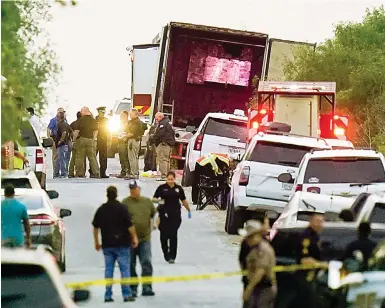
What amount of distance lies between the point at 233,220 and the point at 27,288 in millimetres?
13711

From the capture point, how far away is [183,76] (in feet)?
115

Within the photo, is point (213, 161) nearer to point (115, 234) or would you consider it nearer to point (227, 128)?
point (227, 128)

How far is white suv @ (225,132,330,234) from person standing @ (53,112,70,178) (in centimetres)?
968

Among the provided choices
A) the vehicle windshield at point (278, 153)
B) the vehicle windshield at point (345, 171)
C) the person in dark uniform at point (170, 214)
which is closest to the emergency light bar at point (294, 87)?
the vehicle windshield at point (278, 153)

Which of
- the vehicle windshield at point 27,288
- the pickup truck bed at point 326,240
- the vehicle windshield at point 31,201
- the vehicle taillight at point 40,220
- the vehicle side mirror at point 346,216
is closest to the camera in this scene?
the vehicle windshield at point 27,288

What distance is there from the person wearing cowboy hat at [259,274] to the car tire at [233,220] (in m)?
8.78

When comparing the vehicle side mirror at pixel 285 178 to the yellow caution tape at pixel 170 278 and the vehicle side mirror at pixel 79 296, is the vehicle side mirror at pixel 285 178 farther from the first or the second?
the vehicle side mirror at pixel 79 296

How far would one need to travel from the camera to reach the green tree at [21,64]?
520 inches

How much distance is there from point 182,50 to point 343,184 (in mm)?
14074

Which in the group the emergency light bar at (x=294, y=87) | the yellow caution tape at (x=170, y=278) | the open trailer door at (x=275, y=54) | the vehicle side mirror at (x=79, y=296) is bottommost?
the yellow caution tape at (x=170, y=278)

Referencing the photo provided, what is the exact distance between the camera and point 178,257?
20953 mm

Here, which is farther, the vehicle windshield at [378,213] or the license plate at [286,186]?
the license plate at [286,186]

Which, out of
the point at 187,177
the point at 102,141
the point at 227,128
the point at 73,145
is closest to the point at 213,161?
the point at 187,177

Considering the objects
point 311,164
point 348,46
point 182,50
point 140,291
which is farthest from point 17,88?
point 348,46
